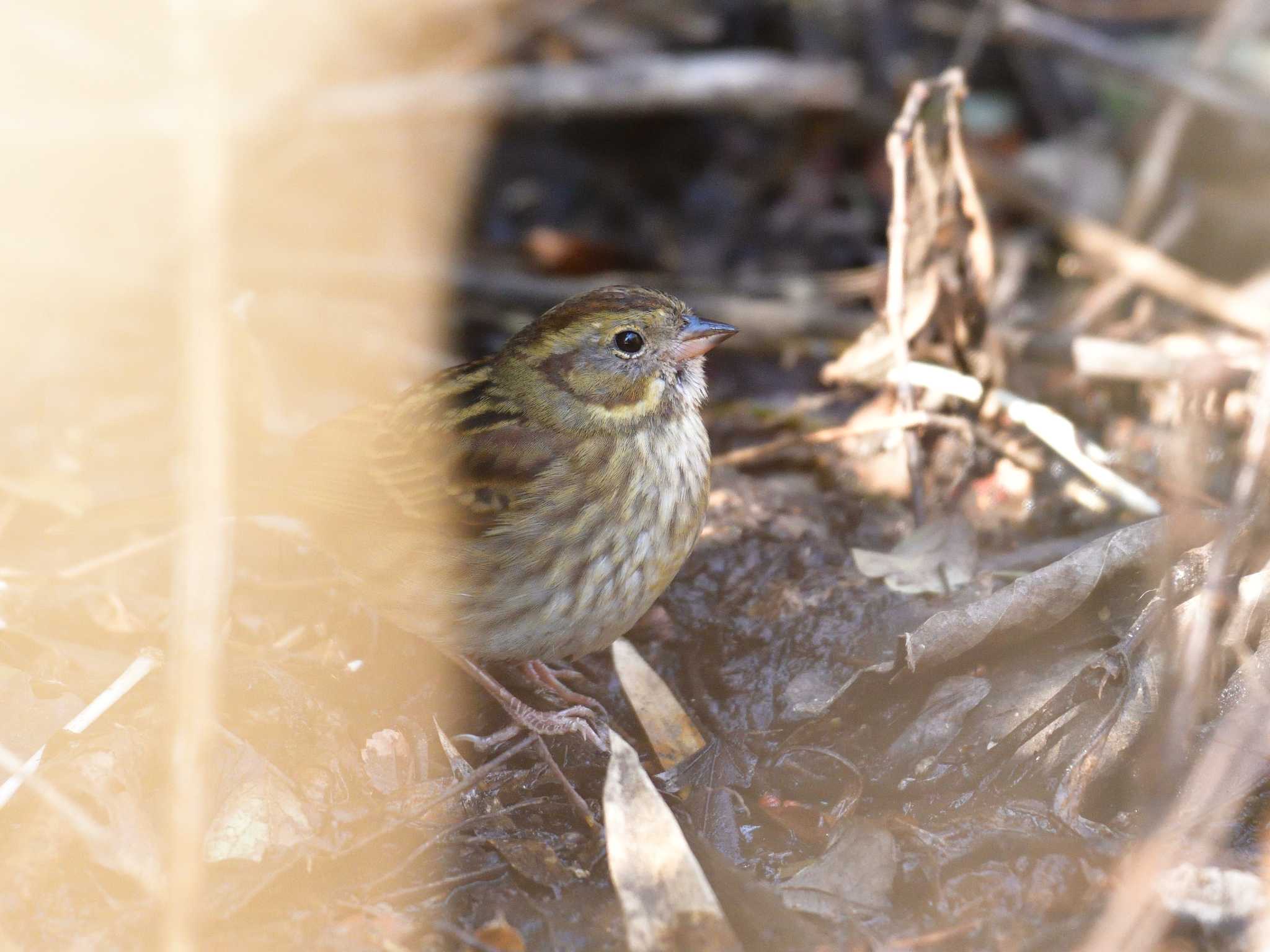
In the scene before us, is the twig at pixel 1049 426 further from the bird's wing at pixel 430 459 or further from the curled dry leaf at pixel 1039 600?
the bird's wing at pixel 430 459

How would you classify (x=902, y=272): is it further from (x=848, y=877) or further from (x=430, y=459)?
(x=848, y=877)

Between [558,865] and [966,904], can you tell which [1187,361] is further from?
[558,865]

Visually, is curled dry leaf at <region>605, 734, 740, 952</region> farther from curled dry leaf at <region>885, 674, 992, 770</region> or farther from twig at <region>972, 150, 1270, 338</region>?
twig at <region>972, 150, 1270, 338</region>

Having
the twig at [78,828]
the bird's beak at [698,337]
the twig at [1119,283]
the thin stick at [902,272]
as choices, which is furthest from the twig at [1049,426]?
the twig at [78,828]

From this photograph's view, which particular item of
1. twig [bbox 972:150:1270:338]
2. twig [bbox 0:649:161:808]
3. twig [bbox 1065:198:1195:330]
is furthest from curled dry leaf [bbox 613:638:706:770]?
twig [bbox 972:150:1270:338]

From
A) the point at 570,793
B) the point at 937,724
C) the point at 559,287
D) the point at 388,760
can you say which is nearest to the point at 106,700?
the point at 388,760

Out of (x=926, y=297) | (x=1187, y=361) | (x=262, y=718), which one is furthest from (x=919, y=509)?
(x=262, y=718)

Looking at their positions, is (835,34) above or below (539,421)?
above
